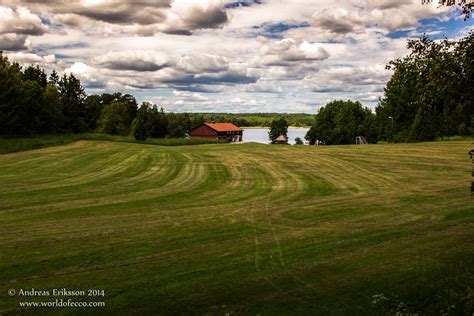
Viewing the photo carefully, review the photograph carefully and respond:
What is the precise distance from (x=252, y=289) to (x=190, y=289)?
1506 millimetres

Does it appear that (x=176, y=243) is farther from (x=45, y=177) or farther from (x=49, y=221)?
(x=45, y=177)

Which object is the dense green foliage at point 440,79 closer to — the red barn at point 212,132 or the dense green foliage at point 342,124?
the dense green foliage at point 342,124

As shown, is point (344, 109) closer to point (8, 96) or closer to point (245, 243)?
point (8, 96)

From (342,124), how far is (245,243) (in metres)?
123

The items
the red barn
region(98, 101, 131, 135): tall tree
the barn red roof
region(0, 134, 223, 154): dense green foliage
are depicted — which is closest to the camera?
region(0, 134, 223, 154): dense green foliage

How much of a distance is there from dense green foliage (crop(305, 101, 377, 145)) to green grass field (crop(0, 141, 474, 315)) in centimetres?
10246

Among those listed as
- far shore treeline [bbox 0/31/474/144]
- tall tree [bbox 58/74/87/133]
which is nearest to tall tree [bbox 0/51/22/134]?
far shore treeline [bbox 0/31/474/144]

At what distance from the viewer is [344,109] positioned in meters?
135

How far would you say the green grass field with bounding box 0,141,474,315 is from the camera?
9.14m

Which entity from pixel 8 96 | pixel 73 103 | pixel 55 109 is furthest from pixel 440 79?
pixel 73 103

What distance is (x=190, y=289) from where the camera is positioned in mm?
9789

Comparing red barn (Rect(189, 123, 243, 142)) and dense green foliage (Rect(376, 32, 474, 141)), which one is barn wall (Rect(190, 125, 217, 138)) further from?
dense green foliage (Rect(376, 32, 474, 141))

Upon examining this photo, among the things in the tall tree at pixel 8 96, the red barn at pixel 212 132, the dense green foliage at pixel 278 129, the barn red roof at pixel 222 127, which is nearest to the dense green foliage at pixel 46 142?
the tall tree at pixel 8 96

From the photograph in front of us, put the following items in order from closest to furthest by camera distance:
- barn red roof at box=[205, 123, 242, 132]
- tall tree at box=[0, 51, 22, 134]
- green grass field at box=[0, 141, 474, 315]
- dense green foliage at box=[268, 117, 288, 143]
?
green grass field at box=[0, 141, 474, 315]
tall tree at box=[0, 51, 22, 134]
barn red roof at box=[205, 123, 242, 132]
dense green foliage at box=[268, 117, 288, 143]
